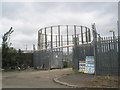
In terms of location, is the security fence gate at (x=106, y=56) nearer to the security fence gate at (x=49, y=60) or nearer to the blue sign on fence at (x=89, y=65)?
the blue sign on fence at (x=89, y=65)

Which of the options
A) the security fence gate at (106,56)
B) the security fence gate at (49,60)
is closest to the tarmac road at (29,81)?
the security fence gate at (106,56)

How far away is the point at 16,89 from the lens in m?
7.36

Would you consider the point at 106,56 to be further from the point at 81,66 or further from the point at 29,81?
the point at 29,81

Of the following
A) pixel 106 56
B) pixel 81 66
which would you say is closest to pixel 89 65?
pixel 81 66

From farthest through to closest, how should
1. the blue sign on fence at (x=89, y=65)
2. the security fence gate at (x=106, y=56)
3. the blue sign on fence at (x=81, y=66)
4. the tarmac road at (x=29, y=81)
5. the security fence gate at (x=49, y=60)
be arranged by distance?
the security fence gate at (x=49, y=60)
the blue sign on fence at (x=81, y=66)
the blue sign on fence at (x=89, y=65)
the security fence gate at (x=106, y=56)
the tarmac road at (x=29, y=81)

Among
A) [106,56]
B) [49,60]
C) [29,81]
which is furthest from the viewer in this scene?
[49,60]

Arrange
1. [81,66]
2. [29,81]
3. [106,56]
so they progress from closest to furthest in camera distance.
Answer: [29,81] → [106,56] → [81,66]

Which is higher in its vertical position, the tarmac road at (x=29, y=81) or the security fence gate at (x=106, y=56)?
the security fence gate at (x=106, y=56)

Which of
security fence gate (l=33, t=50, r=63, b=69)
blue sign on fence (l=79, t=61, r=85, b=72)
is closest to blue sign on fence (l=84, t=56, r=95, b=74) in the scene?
blue sign on fence (l=79, t=61, r=85, b=72)

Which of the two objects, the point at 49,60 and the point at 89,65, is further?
the point at 49,60

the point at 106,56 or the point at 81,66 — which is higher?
the point at 106,56

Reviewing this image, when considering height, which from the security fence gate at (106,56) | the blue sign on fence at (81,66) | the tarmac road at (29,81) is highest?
the security fence gate at (106,56)

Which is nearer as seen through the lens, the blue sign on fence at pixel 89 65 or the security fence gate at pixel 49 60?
the blue sign on fence at pixel 89 65

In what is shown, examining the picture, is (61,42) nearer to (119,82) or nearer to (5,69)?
(5,69)
